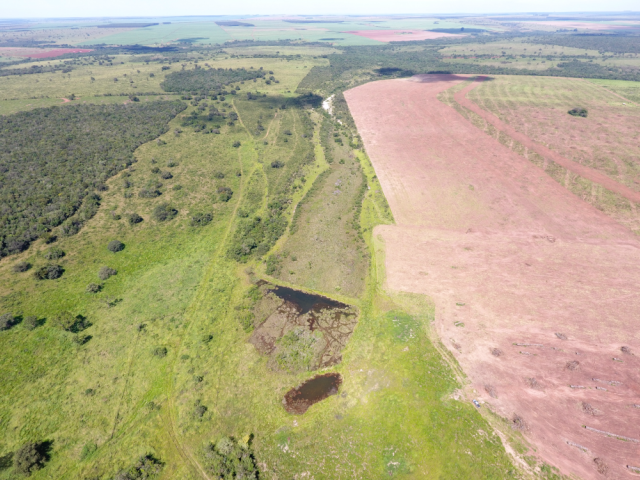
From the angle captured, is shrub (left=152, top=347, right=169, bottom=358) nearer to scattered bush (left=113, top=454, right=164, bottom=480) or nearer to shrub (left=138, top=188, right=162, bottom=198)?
scattered bush (left=113, top=454, right=164, bottom=480)

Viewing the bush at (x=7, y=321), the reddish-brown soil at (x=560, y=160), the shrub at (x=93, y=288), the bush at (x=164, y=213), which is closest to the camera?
the bush at (x=7, y=321)

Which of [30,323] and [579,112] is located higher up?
[579,112]

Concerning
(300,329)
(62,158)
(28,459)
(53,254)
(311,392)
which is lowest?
(311,392)

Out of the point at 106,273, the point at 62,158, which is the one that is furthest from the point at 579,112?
the point at 62,158

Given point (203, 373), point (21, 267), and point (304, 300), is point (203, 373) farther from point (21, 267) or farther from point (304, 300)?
point (21, 267)

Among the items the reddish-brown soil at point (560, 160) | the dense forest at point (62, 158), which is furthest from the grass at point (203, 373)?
the reddish-brown soil at point (560, 160)

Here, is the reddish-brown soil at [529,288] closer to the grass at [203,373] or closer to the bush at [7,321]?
the grass at [203,373]

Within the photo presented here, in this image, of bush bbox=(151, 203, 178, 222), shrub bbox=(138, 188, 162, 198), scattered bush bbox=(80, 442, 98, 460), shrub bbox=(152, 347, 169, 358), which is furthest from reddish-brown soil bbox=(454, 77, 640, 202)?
shrub bbox=(138, 188, 162, 198)
